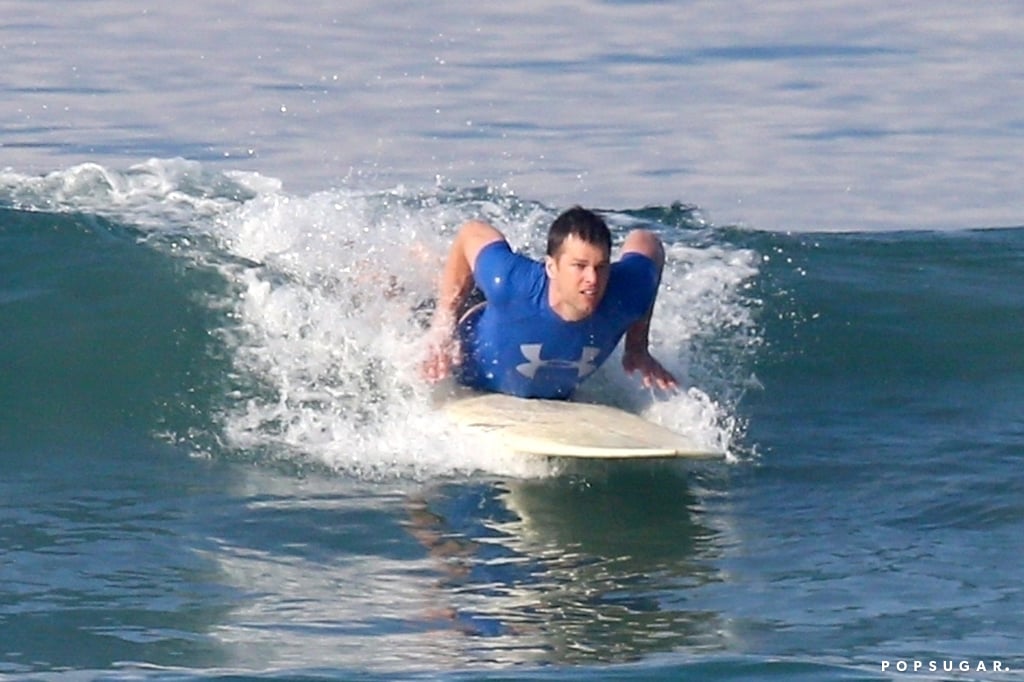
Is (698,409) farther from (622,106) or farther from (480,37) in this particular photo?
(480,37)

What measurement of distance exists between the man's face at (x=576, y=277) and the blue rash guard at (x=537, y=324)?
52mm

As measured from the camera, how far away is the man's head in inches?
319

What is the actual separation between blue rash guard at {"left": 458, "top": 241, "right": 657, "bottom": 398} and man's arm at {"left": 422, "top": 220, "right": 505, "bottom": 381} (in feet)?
0.27

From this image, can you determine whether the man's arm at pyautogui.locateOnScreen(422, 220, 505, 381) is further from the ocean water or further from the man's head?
the man's head

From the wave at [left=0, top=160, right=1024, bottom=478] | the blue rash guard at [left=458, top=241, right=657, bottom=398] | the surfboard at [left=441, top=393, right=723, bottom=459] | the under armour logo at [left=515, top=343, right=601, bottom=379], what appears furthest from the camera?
the wave at [left=0, top=160, right=1024, bottom=478]

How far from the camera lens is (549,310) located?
8.41 meters

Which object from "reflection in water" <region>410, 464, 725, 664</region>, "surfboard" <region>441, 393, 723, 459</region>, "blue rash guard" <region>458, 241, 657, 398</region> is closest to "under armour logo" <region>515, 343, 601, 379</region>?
"blue rash guard" <region>458, 241, 657, 398</region>

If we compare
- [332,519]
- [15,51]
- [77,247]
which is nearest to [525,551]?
[332,519]

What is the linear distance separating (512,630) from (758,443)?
2.82 metres

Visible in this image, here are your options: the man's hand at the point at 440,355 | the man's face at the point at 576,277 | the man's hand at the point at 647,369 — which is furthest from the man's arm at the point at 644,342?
the man's hand at the point at 440,355

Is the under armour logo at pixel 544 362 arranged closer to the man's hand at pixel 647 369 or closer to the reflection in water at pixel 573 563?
the man's hand at pixel 647 369

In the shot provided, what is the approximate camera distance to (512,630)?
6.42 meters

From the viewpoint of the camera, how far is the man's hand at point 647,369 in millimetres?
8734

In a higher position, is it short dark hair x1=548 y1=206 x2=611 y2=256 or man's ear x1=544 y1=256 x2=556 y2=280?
short dark hair x1=548 y1=206 x2=611 y2=256
